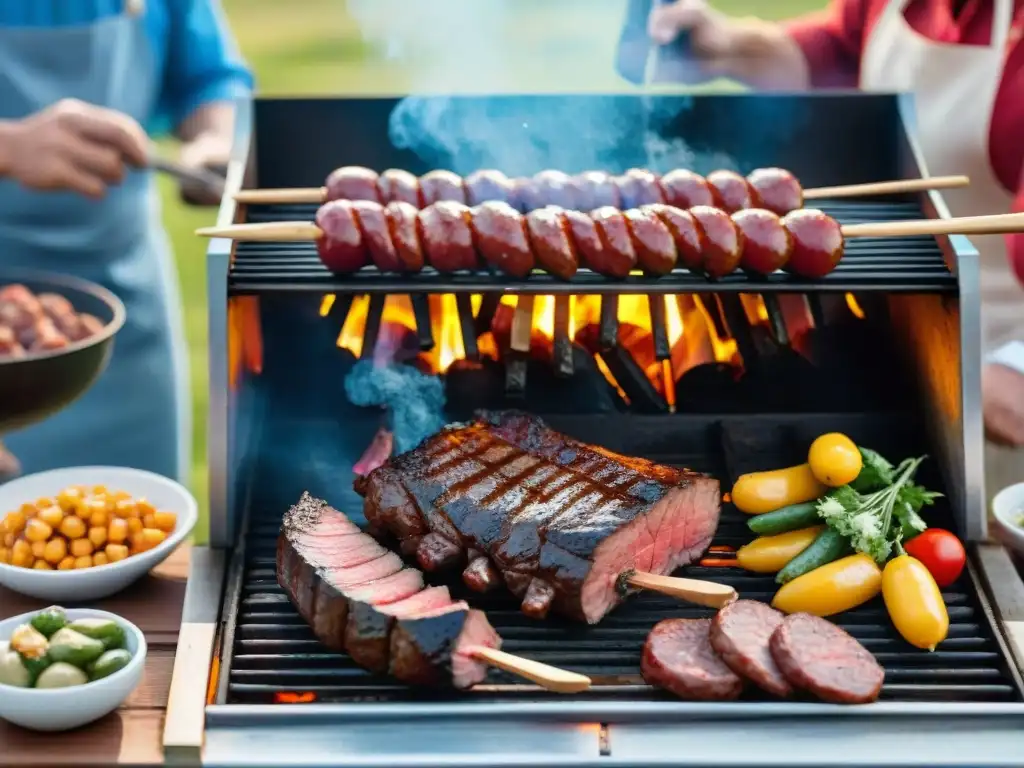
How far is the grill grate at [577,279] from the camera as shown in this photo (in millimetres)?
3037

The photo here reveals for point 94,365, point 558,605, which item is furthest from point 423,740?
point 94,365

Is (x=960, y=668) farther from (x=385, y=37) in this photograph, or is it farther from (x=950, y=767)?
(x=385, y=37)

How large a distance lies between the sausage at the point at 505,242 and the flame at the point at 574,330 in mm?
403

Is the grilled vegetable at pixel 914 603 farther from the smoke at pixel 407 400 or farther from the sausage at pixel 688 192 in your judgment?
the smoke at pixel 407 400

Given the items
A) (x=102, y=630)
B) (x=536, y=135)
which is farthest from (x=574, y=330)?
(x=102, y=630)

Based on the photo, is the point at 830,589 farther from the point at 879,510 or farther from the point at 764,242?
the point at 764,242

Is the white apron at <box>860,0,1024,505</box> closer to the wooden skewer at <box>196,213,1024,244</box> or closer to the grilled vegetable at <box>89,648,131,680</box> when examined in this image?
the wooden skewer at <box>196,213,1024,244</box>

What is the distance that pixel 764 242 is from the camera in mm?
3076

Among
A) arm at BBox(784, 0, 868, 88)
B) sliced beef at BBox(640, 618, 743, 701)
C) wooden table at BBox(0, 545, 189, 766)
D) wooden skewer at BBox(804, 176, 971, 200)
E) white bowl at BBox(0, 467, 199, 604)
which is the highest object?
arm at BBox(784, 0, 868, 88)

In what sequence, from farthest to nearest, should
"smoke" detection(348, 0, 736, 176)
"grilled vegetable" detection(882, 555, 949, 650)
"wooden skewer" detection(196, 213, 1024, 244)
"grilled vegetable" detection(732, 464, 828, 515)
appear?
"smoke" detection(348, 0, 736, 176) < "grilled vegetable" detection(732, 464, 828, 515) < "wooden skewer" detection(196, 213, 1024, 244) < "grilled vegetable" detection(882, 555, 949, 650)

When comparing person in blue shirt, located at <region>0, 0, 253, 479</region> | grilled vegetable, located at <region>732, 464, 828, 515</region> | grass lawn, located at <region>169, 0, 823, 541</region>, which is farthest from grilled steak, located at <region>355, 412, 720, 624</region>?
grass lawn, located at <region>169, 0, 823, 541</region>

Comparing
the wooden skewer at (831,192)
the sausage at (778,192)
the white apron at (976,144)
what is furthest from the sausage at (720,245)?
the white apron at (976,144)

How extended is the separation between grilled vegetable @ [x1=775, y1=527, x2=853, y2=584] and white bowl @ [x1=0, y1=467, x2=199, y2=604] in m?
1.63

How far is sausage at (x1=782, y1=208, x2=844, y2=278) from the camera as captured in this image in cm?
307
